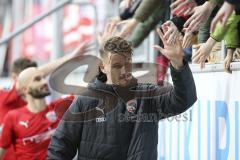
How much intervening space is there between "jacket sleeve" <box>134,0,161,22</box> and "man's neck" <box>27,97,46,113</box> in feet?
3.90

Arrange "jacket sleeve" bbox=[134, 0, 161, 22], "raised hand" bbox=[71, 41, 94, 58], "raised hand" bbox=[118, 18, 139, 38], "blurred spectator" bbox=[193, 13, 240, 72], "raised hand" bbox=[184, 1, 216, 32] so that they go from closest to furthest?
"raised hand" bbox=[184, 1, 216, 32]
"blurred spectator" bbox=[193, 13, 240, 72]
"jacket sleeve" bbox=[134, 0, 161, 22]
"raised hand" bbox=[118, 18, 139, 38]
"raised hand" bbox=[71, 41, 94, 58]

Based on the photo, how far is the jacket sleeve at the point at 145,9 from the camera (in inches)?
263

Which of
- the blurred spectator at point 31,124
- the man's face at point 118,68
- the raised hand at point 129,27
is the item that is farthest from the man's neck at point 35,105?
the man's face at point 118,68

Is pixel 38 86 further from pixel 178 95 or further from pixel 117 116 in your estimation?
pixel 178 95

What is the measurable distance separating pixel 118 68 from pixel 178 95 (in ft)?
1.47

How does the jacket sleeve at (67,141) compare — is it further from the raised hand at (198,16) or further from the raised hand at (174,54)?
the raised hand at (198,16)

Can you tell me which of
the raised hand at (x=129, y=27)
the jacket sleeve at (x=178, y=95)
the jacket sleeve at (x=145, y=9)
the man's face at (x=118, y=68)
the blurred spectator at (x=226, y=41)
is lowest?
the jacket sleeve at (x=178, y=95)

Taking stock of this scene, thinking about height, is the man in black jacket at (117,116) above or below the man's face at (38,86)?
below

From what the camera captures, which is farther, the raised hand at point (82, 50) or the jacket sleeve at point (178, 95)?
the raised hand at point (82, 50)

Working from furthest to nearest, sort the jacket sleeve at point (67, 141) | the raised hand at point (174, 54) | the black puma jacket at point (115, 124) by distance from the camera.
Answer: the jacket sleeve at point (67, 141) < the black puma jacket at point (115, 124) < the raised hand at point (174, 54)

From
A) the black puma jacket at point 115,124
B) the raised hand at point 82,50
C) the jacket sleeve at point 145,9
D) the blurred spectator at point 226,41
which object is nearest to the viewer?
the black puma jacket at point 115,124

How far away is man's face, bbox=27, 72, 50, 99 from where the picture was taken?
7113 mm

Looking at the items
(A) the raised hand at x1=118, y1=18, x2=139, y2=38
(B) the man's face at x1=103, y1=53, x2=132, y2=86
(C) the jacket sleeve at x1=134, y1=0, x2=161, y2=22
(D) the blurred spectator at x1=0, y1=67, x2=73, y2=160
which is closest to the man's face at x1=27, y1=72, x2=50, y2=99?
(D) the blurred spectator at x1=0, y1=67, x2=73, y2=160

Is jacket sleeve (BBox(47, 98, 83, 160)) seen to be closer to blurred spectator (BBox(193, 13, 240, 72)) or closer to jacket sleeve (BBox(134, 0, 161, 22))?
blurred spectator (BBox(193, 13, 240, 72))
